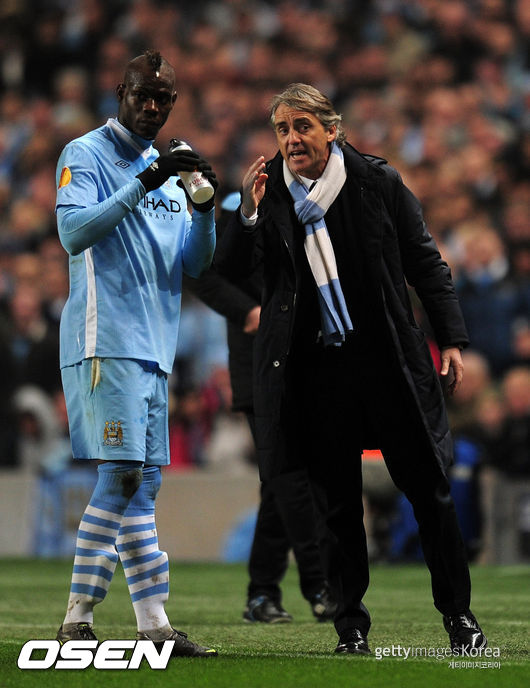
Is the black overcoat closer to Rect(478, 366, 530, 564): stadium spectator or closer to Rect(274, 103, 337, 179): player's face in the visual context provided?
Rect(274, 103, 337, 179): player's face

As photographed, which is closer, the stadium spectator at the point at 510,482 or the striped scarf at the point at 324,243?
the striped scarf at the point at 324,243

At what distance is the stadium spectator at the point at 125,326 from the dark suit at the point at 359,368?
0.25 m

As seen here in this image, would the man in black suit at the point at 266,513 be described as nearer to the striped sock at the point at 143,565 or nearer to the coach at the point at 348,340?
the coach at the point at 348,340

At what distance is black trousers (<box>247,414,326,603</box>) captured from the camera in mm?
5445

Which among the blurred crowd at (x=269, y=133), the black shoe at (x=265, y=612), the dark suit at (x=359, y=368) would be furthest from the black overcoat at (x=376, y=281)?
the blurred crowd at (x=269, y=133)

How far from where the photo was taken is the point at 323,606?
5410mm

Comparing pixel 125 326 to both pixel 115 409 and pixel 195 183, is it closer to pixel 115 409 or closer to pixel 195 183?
pixel 115 409

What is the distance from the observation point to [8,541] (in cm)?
1047

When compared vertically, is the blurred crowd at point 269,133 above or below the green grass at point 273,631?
above

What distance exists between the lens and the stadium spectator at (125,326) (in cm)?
373

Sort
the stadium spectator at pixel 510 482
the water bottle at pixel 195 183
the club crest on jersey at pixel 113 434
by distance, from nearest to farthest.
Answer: the club crest on jersey at pixel 113 434
the water bottle at pixel 195 183
the stadium spectator at pixel 510 482

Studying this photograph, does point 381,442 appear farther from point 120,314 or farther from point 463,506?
point 463,506

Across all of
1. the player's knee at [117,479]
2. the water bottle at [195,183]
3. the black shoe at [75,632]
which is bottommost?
the black shoe at [75,632]

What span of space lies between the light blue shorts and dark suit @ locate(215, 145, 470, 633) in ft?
1.11
